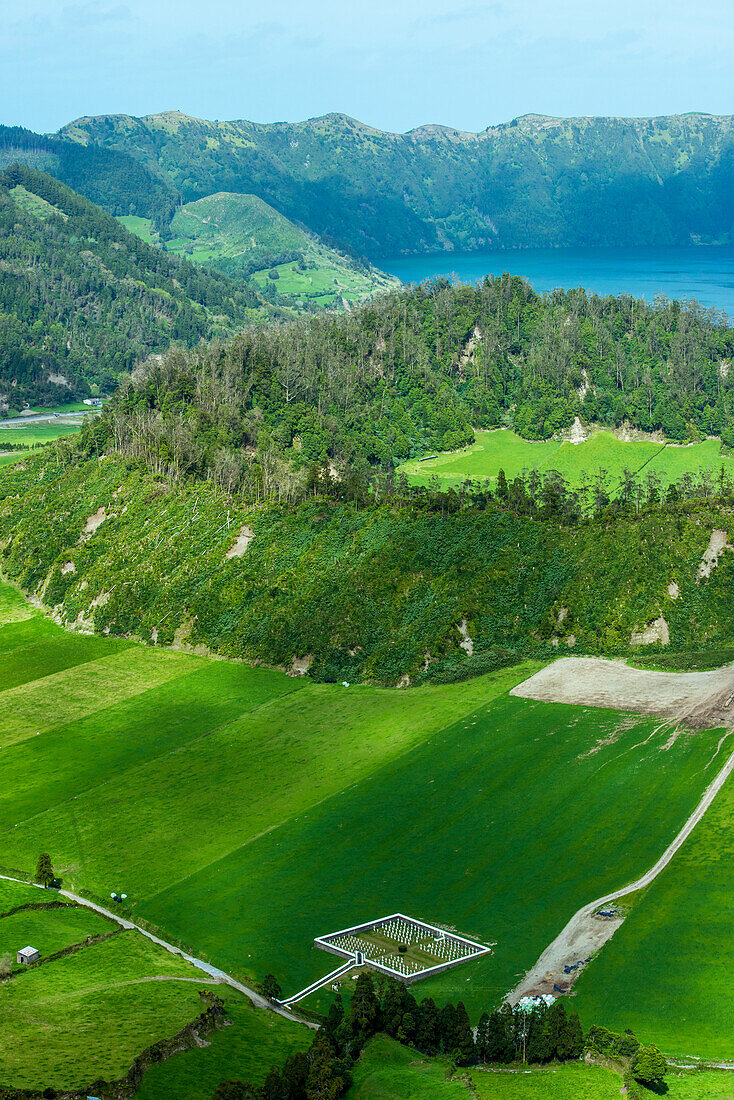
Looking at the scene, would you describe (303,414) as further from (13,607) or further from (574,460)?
(13,607)

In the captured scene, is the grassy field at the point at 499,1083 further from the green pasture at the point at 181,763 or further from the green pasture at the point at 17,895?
the green pasture at the point at 17,895

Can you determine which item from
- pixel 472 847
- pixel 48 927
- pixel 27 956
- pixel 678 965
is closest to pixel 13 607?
pixel 48 927

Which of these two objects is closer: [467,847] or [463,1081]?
[463,1081]

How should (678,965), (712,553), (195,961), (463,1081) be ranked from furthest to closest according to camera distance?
(712,553), (195,961), (678,965), (463,1081)

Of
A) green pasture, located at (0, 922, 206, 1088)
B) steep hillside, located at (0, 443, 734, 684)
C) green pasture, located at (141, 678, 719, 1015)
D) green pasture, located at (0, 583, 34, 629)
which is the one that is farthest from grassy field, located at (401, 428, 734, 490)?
green pasture, located at (0, 922, 206, 1088)

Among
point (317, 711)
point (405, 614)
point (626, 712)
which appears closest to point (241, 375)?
point (405, 614)

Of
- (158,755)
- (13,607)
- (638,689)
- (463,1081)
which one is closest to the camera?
(463,1081)

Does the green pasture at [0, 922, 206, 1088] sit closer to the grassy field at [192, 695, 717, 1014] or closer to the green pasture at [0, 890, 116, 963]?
the green pasture at [0, 890, 116, 963]
